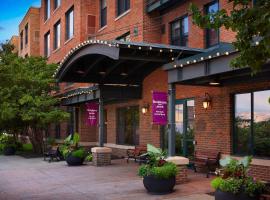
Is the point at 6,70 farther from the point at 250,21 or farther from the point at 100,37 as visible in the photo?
the point at 100,37

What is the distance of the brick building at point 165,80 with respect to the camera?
13.4m

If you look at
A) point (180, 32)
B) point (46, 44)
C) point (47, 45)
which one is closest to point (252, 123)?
point (180, 32)

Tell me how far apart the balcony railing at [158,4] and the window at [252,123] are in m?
5.54

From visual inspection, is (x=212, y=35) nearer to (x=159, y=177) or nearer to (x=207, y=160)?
(x=207, y=160)

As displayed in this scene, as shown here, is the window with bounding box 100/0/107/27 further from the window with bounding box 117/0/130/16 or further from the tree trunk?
the tree trunk

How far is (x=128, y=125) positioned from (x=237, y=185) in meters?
13.0

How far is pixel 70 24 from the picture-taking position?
2925 centimetres

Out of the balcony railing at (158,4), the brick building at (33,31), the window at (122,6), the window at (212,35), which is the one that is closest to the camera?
the window at (212,35)

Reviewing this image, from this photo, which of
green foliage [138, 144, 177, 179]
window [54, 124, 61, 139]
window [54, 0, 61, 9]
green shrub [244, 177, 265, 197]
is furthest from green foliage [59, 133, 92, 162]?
→ window [54, 0, 61, 9]

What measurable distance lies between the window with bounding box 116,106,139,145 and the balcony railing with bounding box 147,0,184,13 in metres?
4.64

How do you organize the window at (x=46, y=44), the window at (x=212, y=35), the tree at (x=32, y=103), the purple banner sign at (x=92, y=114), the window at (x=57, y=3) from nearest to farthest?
the window at (x=212, y=35) < the purple banner sign at (x=92, y=114) < the tree at (x=32, y=103) < the window at (x=57, y=3) < the window at (x=46, y=44)

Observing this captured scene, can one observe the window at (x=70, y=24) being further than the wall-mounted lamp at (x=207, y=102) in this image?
Yes

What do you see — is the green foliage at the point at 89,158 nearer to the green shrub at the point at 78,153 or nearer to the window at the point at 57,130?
the green shrub at the point at 78,153

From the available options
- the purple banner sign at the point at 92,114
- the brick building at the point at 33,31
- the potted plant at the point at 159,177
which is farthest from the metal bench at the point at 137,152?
the brick building at the point at 33,31
